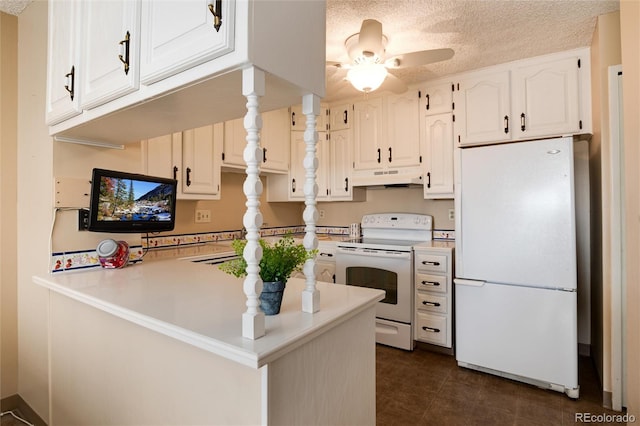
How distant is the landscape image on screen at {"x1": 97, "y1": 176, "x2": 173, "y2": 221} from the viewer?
65.5 inches

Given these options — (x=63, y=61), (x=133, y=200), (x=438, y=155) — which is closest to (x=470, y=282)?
(x=438, y=155)

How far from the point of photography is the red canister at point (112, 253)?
1729 millimetres

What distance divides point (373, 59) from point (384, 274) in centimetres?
178

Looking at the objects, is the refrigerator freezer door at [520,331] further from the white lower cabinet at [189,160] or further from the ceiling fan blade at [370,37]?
the white lower cabinet at [189,160]

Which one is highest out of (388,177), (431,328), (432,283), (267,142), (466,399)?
(267,142)

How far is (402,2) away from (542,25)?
1.03 meters

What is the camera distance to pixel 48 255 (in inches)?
65.8

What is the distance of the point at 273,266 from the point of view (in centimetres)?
98

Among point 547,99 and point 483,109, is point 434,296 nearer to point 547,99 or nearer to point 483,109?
point 483,109

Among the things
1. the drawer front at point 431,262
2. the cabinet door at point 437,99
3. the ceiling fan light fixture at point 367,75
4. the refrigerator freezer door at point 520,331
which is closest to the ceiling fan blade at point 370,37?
the ceiling fan light fixture at point 367,75

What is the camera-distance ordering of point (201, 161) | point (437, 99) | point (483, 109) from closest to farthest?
point (201, 161) < point (483, 109) < point (437, 99)

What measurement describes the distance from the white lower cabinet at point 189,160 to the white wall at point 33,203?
615mm

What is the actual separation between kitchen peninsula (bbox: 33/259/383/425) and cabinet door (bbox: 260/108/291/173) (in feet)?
6.28

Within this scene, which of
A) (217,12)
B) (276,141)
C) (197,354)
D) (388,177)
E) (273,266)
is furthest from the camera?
(276,141)
